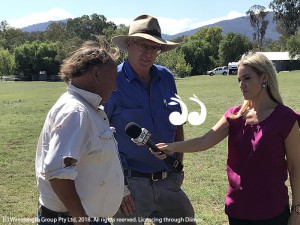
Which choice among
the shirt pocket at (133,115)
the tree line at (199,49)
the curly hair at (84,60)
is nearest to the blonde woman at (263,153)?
the shirt pocket at (133,115)

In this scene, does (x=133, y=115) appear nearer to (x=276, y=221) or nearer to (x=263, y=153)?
(x=263, y=153)

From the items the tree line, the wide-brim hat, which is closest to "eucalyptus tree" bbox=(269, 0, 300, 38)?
the tree line

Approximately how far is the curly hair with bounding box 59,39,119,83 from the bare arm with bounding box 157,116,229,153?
1.12m

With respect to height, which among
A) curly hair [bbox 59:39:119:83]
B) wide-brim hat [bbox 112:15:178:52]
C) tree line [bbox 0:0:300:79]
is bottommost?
tree line [bbox 0:0:300:79]

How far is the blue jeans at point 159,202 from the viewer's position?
12.3ft

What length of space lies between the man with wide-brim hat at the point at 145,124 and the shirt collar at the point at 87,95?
1.03 meters

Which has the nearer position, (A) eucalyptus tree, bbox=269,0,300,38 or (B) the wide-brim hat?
(B) the wide-brim hat

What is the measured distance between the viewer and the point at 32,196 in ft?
24.3

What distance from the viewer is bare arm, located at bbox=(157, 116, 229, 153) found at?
3697 millimetres

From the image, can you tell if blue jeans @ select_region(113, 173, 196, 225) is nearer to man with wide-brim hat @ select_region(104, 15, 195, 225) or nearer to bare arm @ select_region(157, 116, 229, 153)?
man with wide-brim hat @ select_region(104, 15, 195, 225)

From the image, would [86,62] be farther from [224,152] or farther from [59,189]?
[224,152]

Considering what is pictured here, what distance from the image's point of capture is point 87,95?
2.74m

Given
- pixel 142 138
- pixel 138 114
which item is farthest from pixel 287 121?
pixel 138 114

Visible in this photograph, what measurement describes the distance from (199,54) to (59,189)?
95.5 m
